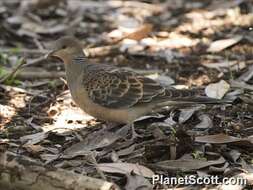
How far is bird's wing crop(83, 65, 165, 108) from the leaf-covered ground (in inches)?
10.4

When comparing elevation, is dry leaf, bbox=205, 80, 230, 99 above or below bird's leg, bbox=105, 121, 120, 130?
above

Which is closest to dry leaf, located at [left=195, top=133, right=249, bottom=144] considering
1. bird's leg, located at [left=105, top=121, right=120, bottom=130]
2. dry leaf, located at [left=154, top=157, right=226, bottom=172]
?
dry leaf, located at [left=154, top=157, right=226, bottom=172]

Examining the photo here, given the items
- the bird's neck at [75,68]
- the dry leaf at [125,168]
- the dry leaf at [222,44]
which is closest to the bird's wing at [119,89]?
the bird's neck at [75,68]

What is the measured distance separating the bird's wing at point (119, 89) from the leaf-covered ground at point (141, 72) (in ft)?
0.87

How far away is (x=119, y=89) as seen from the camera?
18.5 ft

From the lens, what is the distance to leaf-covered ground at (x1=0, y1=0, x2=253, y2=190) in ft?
15.3

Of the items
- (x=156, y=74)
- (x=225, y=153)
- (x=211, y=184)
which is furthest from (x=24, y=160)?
(x=156, y=74)

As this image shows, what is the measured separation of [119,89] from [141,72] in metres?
1.57

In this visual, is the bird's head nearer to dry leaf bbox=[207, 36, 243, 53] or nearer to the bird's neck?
the bird's neck

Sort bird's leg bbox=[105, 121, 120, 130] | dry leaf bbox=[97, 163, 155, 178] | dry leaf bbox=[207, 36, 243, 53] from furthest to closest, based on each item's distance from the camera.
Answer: dry leaf bbox=[207, 36, 243, 53] < bird's leg bbox=[105, 121, 120, 130] < dry leaf bbox=[97, 163, 155, 178]

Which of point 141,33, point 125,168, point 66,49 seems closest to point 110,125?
point 66,49

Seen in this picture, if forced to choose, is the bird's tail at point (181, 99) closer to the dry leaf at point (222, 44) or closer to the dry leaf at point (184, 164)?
the dry leaf at point (184, 164)

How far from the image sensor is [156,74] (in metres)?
7.03

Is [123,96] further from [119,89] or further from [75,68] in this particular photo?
[75,68]
